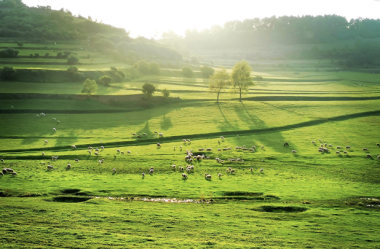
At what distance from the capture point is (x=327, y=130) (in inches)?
2269

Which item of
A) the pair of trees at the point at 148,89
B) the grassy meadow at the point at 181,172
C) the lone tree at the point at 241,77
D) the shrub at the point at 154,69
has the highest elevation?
the shrub at the point at 154,69

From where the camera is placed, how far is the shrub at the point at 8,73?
73.8 m

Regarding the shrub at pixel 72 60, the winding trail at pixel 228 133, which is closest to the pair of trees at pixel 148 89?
the winding trail at pixel 228 133

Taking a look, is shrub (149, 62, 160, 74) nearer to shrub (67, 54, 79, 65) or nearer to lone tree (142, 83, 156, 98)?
shrub (67, 54, 79, 65)

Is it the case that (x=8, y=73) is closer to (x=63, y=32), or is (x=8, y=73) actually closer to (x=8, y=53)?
(x=8, y=53)

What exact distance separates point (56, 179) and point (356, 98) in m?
84.1

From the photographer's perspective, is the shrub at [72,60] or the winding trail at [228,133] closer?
the winding trail at [228,133]

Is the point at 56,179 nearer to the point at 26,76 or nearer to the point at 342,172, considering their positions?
the point at 342,172

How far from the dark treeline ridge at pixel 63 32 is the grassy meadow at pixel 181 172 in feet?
189

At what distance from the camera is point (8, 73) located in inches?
2918

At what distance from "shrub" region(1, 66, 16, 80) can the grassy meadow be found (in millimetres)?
2356

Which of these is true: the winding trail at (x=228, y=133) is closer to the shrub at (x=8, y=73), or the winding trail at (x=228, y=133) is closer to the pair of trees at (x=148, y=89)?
the pair of trees at (x=148, y=89)

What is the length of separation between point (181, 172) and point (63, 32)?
4825 inches

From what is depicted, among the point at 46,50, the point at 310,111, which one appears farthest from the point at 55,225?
the point at 46,50
